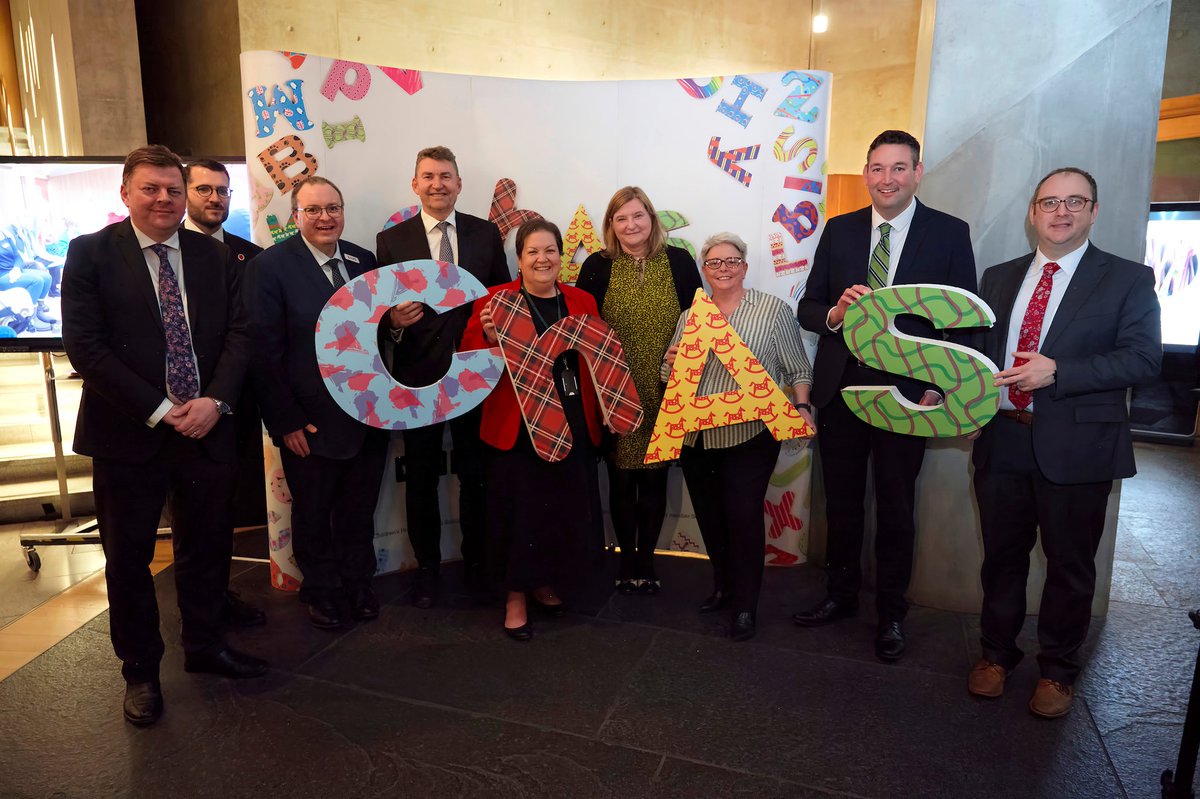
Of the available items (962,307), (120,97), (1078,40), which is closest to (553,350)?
(962,307)

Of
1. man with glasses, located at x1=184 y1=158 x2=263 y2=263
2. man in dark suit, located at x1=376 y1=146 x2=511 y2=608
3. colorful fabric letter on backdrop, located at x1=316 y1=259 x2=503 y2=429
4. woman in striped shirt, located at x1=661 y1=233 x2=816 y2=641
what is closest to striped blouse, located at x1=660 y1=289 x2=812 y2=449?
woman in striped shirt, located at x1=661 y1=233 x2=816 y2=641

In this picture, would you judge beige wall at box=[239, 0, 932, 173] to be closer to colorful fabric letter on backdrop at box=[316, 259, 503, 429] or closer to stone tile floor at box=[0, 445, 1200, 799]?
colorful fabric letter on backdrop at box=[316, 259, 503, 429]

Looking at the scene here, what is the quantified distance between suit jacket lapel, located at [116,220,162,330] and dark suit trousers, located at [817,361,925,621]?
2.38 m

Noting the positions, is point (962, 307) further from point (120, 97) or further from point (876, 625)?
point (120, 97)

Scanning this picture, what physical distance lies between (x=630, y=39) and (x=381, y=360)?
511cm

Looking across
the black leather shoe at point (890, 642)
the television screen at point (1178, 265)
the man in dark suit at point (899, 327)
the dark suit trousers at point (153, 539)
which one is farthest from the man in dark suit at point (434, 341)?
the television screen at point (1178, 265)

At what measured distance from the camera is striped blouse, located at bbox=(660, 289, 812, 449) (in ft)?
9.55

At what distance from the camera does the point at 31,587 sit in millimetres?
3682

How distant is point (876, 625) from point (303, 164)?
3.12 meters

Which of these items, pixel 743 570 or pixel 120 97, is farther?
pixel 120 97

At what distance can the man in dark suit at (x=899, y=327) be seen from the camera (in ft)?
9.07

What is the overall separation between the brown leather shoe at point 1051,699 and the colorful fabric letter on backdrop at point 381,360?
84.3 inches

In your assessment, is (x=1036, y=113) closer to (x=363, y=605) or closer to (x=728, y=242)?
(x=728, y=242)

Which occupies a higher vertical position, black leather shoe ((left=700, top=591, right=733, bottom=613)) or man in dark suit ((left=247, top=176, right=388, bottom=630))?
man in dark suit ((left=247, top=176, right=388, bottom=630))
